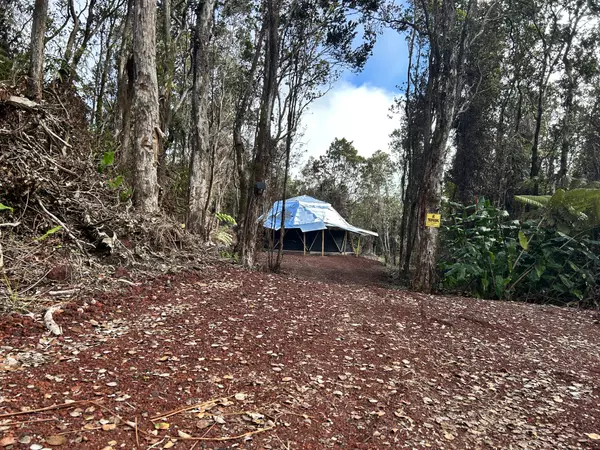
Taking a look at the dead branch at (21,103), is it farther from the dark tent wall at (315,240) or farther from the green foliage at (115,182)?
the dark tent wall at (315,240)

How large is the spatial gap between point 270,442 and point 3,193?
12.9 feet

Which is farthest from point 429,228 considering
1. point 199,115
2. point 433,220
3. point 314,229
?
point 314,229

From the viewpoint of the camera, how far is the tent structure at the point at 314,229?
71.4 feet

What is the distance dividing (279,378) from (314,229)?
1884 cm

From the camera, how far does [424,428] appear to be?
6.87 feet

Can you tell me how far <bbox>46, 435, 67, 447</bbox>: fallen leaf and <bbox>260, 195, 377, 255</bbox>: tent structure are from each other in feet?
64.4

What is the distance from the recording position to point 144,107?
17.8ft

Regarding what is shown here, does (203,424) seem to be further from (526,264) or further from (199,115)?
Answer: (199,115)

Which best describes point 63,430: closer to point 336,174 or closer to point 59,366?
point 59,366

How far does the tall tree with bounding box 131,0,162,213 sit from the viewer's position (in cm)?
539

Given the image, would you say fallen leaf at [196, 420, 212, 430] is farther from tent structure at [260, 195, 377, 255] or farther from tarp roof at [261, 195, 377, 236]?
tent structure at [260, 195, 377, 255]

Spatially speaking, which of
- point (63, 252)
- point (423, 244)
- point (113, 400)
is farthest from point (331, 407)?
point (423, 244)

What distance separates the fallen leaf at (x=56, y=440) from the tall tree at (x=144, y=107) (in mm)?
3994

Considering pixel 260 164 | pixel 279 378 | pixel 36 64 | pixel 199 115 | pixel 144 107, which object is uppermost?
pixel 199 115
